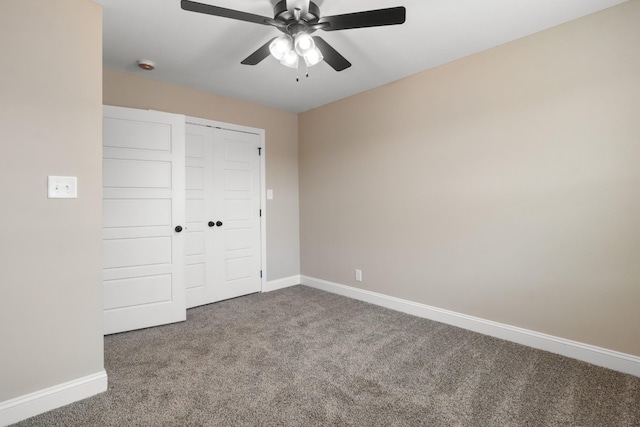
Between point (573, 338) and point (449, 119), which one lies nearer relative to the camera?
point (573, 338)

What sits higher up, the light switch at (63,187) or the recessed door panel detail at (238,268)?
the light switch at (63,187)

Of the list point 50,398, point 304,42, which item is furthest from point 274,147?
point 50,398

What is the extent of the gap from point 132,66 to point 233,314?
265 centimetres

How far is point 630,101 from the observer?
2021mm

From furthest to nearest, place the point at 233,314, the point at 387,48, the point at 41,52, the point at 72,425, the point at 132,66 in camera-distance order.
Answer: the point at 233,314 → the point at 132,66 → the point at 387,48 → the point at 41,52 → the point at 72,425

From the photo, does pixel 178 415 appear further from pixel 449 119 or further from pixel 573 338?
pixel 449 119

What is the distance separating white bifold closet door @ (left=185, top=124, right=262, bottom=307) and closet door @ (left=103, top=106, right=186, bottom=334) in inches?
15.3

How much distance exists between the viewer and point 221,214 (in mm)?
3729

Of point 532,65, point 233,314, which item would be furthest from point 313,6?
point 233,314

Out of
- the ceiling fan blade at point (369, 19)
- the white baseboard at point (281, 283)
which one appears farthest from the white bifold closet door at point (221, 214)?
the ceiling fan blade at point (369, 19)

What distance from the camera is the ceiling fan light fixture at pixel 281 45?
1.99 metres

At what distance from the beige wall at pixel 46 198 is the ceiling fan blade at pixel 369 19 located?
1529 mm

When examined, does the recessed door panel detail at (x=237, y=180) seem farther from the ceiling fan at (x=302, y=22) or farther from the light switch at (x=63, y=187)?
the light switch at (x=63, y=187)

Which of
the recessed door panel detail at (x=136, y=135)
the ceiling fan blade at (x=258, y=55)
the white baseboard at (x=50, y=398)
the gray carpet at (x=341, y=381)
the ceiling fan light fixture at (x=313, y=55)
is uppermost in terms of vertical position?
the ceiling fan blade at (x=258, y=55)
